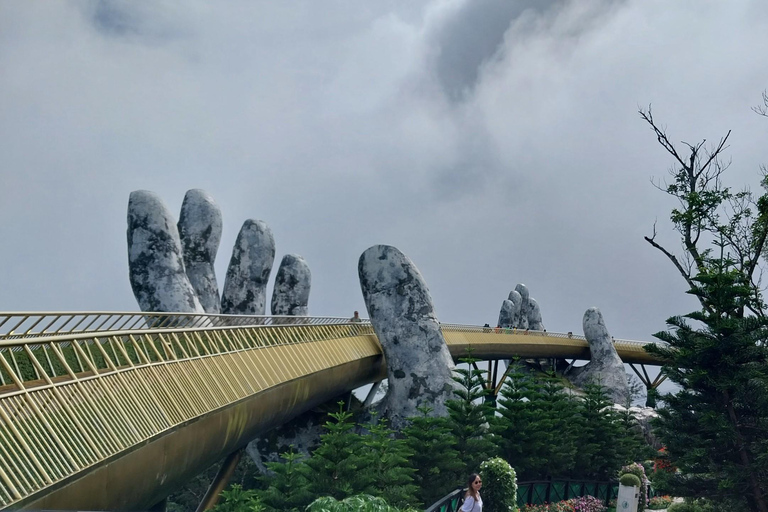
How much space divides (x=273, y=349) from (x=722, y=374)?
1221 cm

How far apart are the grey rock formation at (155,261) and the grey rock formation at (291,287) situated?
22.2ft

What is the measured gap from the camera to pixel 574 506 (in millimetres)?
24297

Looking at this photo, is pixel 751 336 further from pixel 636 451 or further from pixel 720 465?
pixel 636 451

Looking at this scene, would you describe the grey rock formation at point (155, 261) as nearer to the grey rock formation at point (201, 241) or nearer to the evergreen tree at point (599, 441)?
the grey rock formation at point (201, 241)

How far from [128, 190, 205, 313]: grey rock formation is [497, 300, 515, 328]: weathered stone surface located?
37.2 meters

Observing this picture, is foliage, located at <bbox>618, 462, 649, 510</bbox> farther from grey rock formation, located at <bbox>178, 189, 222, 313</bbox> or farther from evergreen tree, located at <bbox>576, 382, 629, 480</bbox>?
grey rock formation, located at <bbox>178, 189, 222, 313</bbox>

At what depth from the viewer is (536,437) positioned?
2405 centimetres

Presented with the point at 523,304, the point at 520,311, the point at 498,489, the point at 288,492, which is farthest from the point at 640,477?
the point at 523,304

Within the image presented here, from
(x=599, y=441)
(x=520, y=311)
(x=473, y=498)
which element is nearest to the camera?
(x=473, y=498)

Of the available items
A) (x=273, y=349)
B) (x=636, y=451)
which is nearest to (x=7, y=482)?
(x=273, y=349)

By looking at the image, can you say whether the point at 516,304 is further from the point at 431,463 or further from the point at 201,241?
the point at 431,463

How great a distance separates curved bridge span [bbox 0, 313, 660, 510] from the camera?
10203 millimetres

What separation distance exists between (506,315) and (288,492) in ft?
155

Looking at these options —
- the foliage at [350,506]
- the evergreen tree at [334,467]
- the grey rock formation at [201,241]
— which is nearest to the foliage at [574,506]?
the evergreen tree at [334,467]
